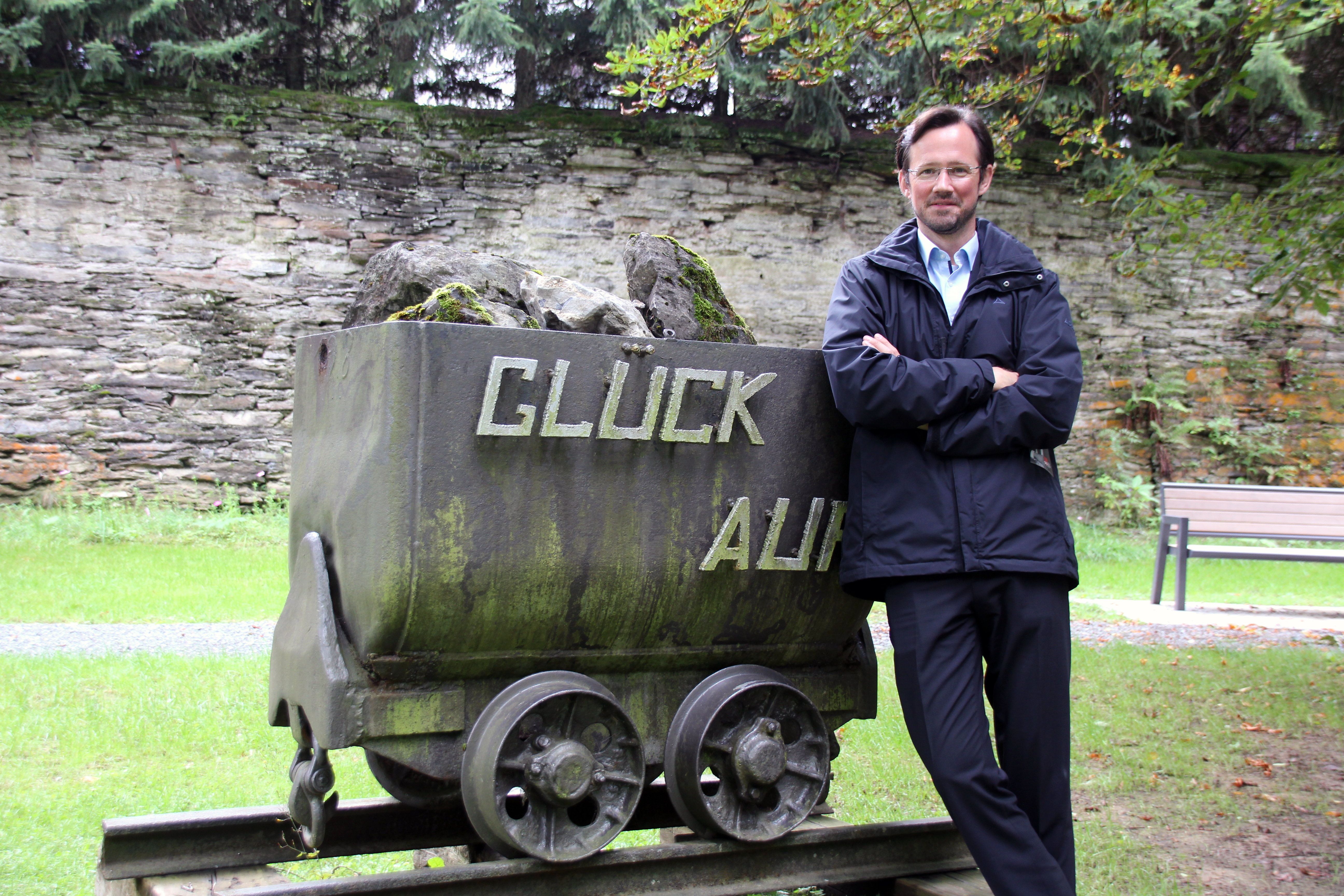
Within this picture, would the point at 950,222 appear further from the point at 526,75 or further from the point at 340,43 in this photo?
the point at 340,43

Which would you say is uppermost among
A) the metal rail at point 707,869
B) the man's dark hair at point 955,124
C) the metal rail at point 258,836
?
the man's dark hair at point 955,124

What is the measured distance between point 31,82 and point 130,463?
10.8 ft

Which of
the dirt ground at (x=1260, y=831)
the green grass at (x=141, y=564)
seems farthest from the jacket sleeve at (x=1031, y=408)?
the green grass at (x=141, y=564)

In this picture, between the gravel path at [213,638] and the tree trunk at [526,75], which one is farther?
the tree trunk at [526,75]

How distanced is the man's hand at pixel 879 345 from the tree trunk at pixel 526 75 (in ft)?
27.9

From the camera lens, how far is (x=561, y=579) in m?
2.23

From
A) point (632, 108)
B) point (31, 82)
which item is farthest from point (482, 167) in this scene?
point (632, 108)

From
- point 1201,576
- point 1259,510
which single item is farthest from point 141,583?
point 1201,576

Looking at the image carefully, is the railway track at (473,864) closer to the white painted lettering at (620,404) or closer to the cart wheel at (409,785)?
the cart wheel at (409,785)

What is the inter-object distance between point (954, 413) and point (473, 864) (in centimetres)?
139

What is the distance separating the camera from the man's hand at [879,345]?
88.9 inches

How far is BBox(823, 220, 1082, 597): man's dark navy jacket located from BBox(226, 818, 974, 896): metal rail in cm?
65

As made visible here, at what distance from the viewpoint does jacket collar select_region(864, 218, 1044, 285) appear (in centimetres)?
238

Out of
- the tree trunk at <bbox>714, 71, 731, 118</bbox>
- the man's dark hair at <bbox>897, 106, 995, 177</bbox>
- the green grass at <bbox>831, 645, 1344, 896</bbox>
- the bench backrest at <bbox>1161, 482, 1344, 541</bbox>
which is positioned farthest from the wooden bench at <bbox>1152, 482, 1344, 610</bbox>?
the man's dark hair at <bbox>897, 106, 995, 177</bbox>
